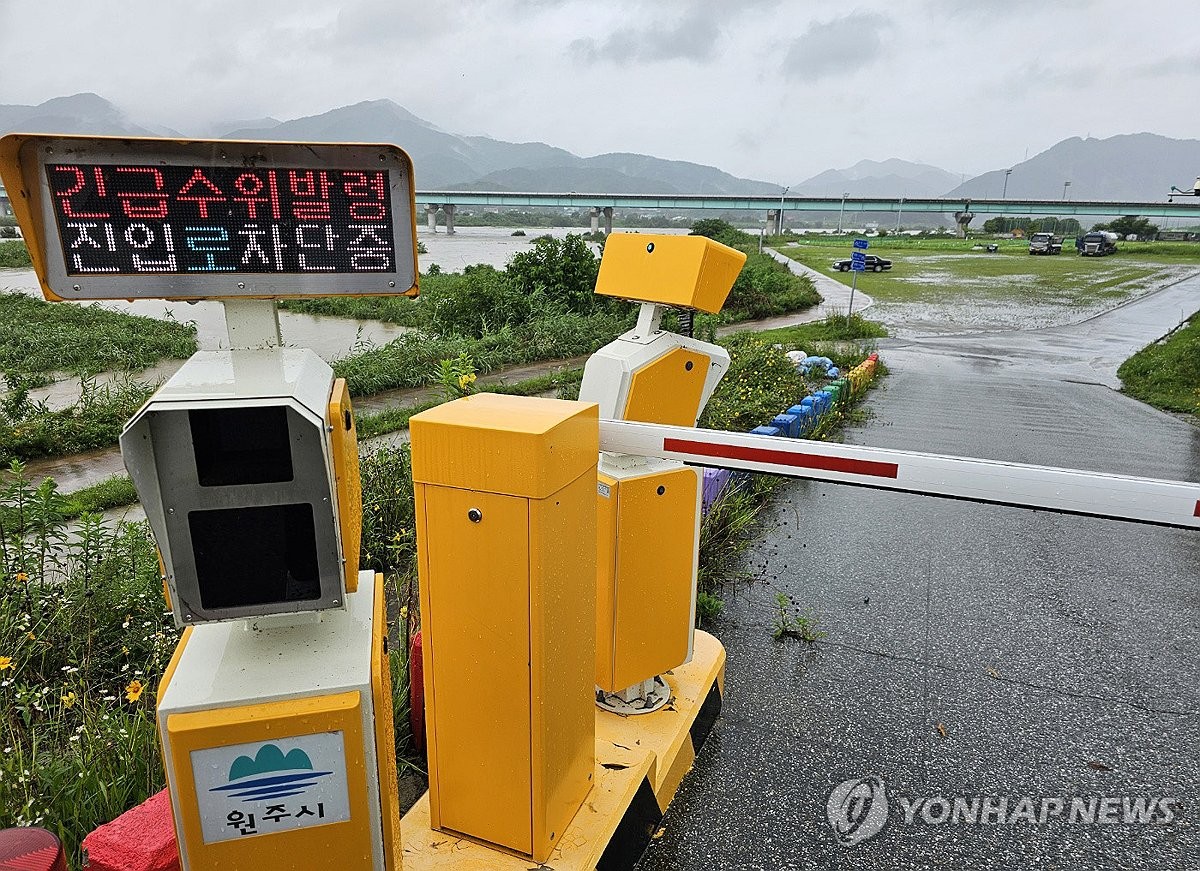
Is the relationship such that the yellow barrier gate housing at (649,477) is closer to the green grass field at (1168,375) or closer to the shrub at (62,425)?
the shrub at (62,425)

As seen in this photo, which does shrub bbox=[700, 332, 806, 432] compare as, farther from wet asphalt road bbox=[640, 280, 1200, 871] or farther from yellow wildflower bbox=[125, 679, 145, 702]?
yellow wildflower bbox=[125, 679, 145, 702]

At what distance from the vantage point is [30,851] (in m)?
1.66

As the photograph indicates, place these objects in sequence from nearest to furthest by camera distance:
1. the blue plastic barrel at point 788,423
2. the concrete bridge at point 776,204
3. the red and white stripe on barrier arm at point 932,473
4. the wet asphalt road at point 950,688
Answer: the red and white stripe on barrier arm at point 932,473
the wet asphalt road at point 950,688
the blue plastic barrel at point 788,423
the concrete bridge at point 776,204

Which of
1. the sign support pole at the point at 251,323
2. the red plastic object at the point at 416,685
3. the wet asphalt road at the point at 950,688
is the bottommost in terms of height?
the wet asphalt road at the point at 950,688

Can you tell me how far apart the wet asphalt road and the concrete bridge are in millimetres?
58403

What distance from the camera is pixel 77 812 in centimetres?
245

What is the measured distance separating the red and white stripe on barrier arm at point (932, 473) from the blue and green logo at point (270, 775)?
1275 millimetres

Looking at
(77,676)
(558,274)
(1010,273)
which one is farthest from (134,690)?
(1010,273)

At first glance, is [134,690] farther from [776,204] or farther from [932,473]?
[776,204]

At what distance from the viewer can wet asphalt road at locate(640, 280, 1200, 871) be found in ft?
9.45

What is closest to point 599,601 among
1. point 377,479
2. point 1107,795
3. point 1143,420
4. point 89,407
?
point 1107,795

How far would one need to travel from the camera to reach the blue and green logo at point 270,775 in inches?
61.9

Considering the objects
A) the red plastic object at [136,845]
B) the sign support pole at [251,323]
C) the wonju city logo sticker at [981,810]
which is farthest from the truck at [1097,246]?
the red plastic object at [136,845]

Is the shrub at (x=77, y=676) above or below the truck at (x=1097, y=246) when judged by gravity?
above
